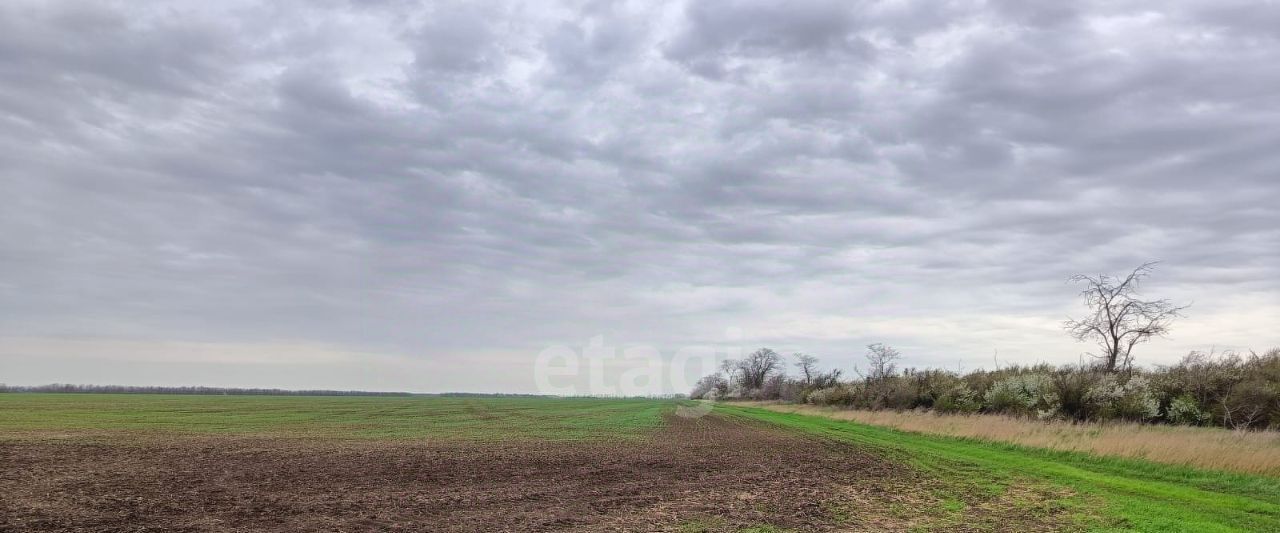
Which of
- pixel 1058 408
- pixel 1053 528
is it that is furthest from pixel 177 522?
pixel 1058 408

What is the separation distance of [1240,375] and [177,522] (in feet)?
108

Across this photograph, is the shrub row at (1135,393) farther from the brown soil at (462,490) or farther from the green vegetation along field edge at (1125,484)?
the brown soil at (462,490)

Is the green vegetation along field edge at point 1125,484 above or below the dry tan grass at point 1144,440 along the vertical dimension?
below

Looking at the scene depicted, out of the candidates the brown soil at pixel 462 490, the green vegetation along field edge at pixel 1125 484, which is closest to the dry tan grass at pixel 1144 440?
the green vegetation along field edge at pixel 1125 484

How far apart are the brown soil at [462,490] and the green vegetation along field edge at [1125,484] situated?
47.0 inches

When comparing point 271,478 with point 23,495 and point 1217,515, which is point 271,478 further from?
point 1217,515

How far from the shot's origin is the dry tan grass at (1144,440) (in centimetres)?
1733

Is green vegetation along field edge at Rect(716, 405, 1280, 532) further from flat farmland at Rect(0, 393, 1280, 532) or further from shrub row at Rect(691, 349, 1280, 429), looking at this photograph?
shrub row at Rect(691, 349, 1280, 429)

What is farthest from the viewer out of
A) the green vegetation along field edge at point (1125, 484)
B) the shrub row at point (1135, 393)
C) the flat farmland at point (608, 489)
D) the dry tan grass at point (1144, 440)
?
the shrub row at point (1135, 393)

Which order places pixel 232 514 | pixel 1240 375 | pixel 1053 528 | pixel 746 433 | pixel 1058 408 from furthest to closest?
pixel 746 433 → pixel 1058 408 → pixel 1240 375 → pixel 232 514 → pixel 1053 528

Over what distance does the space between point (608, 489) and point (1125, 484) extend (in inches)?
425

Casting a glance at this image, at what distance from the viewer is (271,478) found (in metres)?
18.1

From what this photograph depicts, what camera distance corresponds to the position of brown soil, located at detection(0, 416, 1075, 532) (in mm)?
12586

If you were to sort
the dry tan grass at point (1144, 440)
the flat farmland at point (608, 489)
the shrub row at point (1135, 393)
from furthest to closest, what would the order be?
the shrub row at point (1135, 393) < the dry tan grass at point (1144, 440) < the flat farmland at point (608, 489)
